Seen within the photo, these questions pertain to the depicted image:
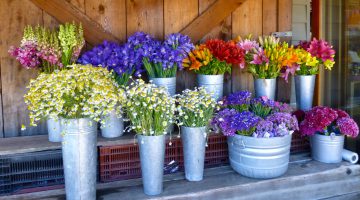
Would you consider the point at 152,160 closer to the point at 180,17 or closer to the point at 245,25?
the point at 180,17

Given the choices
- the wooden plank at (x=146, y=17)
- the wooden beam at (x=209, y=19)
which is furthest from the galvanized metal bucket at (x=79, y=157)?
the wooden beam at (x=209, y=19)

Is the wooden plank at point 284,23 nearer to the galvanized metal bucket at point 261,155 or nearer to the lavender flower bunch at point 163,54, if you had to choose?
the galvanized metal bucket at point 261,155

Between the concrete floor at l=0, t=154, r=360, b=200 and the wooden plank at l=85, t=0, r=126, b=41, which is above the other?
the wooden plank at l=85, t=0, r=126, b=41

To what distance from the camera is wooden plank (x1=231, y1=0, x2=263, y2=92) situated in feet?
9.66

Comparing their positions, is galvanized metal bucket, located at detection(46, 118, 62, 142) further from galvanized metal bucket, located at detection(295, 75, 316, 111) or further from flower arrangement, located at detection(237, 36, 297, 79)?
galvanized metal bucket, located at detection(295, 75, 316, 111)

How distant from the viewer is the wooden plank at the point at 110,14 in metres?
2.60

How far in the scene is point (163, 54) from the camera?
2420 millimetres

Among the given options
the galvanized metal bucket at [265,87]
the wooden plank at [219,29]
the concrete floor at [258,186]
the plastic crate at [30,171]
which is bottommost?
the concrete floor at [258,186]

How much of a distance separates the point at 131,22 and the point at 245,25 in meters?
0.83

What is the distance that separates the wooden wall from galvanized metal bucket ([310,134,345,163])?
0.54 metres

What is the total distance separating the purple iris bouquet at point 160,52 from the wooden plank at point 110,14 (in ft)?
0.67

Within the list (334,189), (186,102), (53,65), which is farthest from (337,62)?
(53,65)

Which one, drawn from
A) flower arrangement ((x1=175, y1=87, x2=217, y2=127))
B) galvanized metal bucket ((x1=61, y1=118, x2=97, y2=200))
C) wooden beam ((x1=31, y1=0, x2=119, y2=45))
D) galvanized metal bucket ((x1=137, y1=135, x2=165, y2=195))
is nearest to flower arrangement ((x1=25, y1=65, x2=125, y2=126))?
galvanized metal bucket ((x1=61, y1=118, x2=97, y2=200))

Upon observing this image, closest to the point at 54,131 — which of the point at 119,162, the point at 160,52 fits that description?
the point at 119,162
